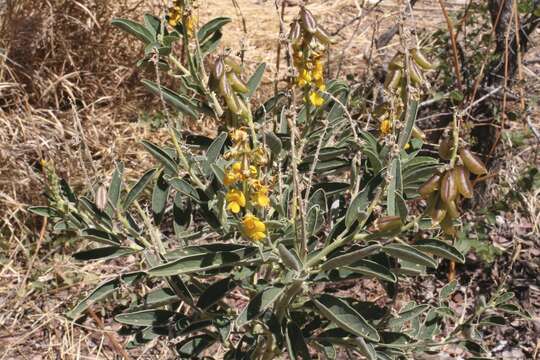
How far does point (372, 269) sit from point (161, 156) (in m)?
0.51

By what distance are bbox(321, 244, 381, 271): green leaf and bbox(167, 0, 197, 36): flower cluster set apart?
65cm

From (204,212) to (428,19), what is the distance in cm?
287

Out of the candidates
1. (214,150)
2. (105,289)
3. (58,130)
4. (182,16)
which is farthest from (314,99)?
(58,130)

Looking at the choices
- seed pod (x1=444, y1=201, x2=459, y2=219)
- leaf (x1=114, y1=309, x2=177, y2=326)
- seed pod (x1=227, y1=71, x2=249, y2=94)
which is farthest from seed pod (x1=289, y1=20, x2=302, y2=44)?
leaf (x1=114, y1=309, x2=177, y2=326)

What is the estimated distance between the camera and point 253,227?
1155 millimetres

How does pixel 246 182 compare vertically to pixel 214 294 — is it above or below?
above

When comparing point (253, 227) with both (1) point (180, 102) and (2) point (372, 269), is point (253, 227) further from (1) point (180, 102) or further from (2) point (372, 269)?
(1) point (180, 102)

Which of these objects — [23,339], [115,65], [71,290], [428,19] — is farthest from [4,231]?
[428,19]

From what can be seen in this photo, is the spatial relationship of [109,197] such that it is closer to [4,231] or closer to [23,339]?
[23,339]

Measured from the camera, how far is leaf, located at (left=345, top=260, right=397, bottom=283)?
3.94 feet

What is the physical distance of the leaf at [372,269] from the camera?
120 centimetres

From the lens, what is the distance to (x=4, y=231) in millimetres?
2555

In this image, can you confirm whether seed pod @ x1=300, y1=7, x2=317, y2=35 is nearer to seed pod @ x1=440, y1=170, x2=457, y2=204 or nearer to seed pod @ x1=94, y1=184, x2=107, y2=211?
seed pod @ x1=440, y1=170, x2=457, y2=204

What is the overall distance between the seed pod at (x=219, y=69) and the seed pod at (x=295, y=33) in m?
0.15
